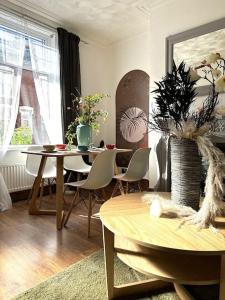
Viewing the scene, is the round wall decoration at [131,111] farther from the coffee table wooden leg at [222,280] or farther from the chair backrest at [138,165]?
the coffee table wooden leg at [222,280]

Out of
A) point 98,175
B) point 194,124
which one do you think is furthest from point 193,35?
point 194,124

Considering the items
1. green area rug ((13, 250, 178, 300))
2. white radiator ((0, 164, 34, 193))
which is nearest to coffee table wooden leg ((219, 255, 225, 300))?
green area rug ((13, 250, 178, 300))

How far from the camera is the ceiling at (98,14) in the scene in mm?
3121

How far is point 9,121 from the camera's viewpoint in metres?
Answer: 3.06

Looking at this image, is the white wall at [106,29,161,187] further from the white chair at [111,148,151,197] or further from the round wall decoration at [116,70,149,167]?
the white chair at [111,148,151,197]

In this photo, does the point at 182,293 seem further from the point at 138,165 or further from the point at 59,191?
the point at 138,165

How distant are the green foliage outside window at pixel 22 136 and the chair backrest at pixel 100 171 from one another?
161 cm

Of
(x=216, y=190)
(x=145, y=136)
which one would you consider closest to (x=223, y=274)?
(x=216, y=190)

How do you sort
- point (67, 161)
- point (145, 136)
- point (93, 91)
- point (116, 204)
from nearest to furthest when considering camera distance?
1. point (116, 204)
2. point (67, 161)
3. point (145, 136)
4. point (93, 91)

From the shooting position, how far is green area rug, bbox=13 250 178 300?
1.33 meters

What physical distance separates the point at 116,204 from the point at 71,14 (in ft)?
10.2

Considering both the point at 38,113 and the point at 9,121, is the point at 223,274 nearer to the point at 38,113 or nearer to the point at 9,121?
the point at 9,121

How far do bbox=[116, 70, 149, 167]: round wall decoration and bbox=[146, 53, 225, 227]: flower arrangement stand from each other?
2.74 meters

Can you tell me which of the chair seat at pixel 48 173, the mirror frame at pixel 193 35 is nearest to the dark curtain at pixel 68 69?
the chair seat at pixel 48 173
